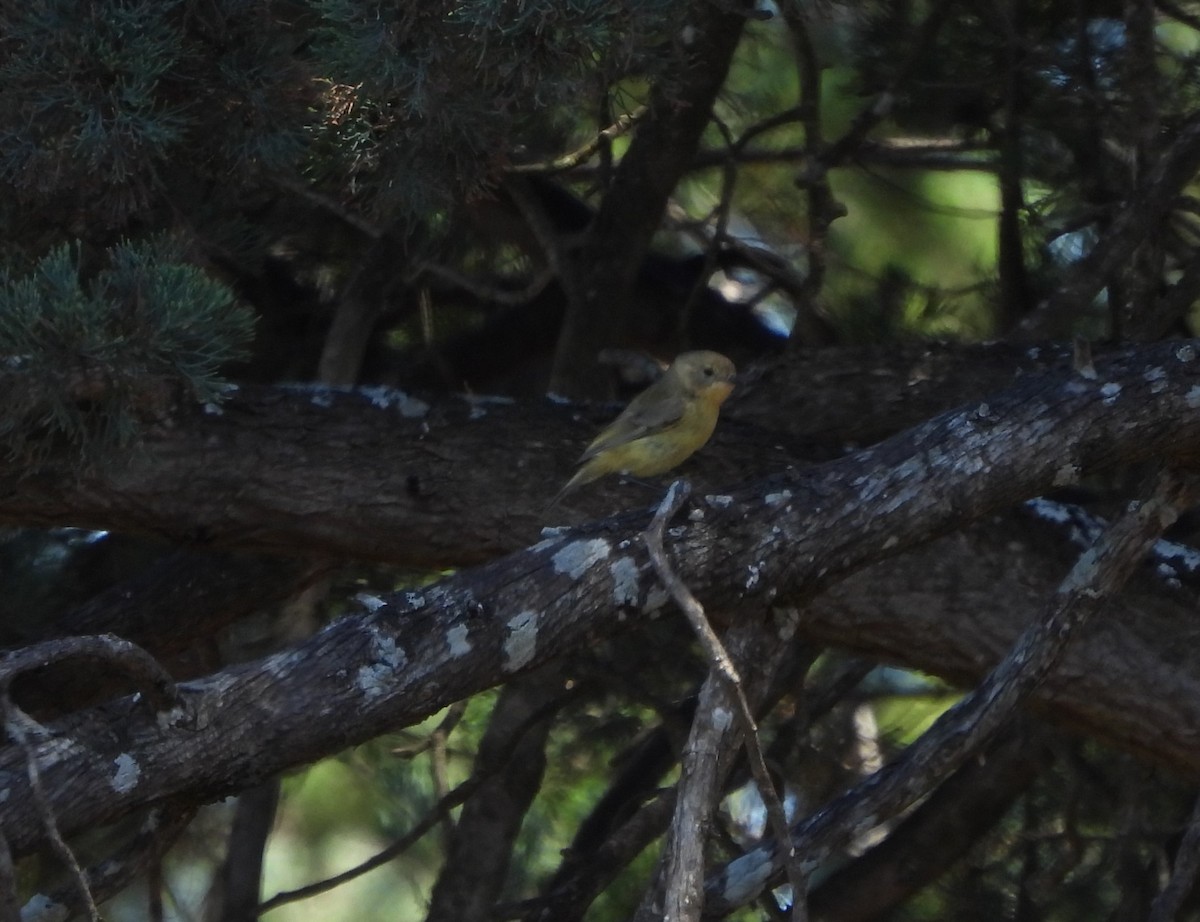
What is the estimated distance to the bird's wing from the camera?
3.99m

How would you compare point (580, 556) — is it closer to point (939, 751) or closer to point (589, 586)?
point (589, 586)

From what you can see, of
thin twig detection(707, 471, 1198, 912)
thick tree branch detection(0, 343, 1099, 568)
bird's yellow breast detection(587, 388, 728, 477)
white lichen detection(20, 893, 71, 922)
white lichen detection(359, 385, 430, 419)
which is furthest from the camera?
bird's yellow breast detection(587, 388, 728, 477)

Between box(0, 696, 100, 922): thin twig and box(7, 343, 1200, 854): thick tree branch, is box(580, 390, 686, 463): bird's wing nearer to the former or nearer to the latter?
box(7, 343, 1200, 854): thick tree branch

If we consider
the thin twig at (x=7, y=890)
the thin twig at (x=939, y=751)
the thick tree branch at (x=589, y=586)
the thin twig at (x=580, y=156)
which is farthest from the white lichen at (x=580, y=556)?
the thin twig at (x=580, y=156)

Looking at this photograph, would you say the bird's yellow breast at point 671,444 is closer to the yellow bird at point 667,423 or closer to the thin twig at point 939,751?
the yellow bird at point 667,423

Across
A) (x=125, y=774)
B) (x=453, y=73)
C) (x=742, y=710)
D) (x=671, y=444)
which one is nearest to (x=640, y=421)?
(x=671, y=444)

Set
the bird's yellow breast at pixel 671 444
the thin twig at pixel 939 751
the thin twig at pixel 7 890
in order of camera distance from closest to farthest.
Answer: the thin twig at pixel 7 890, the thin twig at pixel 939 751, the bird's yellow breast at pixel 671 444

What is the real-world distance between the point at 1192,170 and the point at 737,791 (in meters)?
2.32

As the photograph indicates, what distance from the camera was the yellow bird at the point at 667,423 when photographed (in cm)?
410

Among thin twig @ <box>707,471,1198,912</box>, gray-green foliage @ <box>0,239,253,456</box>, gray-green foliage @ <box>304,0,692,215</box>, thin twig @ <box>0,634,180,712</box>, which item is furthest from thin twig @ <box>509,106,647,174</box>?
thin twig @ <box>0,634,180,712</box>

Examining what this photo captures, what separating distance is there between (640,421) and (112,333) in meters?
1.74

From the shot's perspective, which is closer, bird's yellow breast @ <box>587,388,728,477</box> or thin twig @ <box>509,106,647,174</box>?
bird's yellow breast @ <box>587,388,728,477</box>

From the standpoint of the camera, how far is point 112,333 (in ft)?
9.41

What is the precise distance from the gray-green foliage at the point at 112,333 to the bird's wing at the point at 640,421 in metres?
1.13
